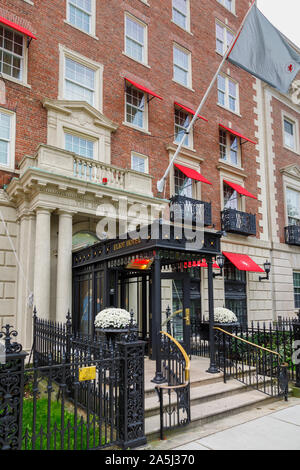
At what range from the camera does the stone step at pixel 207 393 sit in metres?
6.57

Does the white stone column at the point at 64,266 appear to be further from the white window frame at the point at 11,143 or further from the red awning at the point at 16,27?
the red awning at the point at 16,27

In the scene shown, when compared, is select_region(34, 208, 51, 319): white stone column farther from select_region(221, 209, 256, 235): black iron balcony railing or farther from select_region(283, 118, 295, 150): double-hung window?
select_region(283, 118, 295, 150): double-hung window

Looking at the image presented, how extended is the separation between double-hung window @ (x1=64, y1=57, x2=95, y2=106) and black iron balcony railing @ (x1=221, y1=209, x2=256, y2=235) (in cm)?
896

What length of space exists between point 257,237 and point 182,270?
37.2 feet

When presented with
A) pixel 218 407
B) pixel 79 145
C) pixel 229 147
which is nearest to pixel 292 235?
pixel 229 147

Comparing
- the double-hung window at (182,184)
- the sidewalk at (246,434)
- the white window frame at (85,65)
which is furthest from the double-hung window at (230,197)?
the sidewalk at (246,434)

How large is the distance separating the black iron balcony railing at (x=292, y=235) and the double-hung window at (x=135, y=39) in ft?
43.9

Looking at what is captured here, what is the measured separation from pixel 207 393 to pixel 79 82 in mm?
12730

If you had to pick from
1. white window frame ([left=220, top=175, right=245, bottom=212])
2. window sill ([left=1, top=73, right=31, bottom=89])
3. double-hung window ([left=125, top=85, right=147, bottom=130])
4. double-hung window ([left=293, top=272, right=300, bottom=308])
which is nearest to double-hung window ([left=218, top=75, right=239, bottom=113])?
white window frame ([left=220, top=175, right=245, bottom=212])

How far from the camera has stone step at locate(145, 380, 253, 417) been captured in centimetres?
657

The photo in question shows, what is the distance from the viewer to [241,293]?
64.0 ft

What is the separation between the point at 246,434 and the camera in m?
5.94
